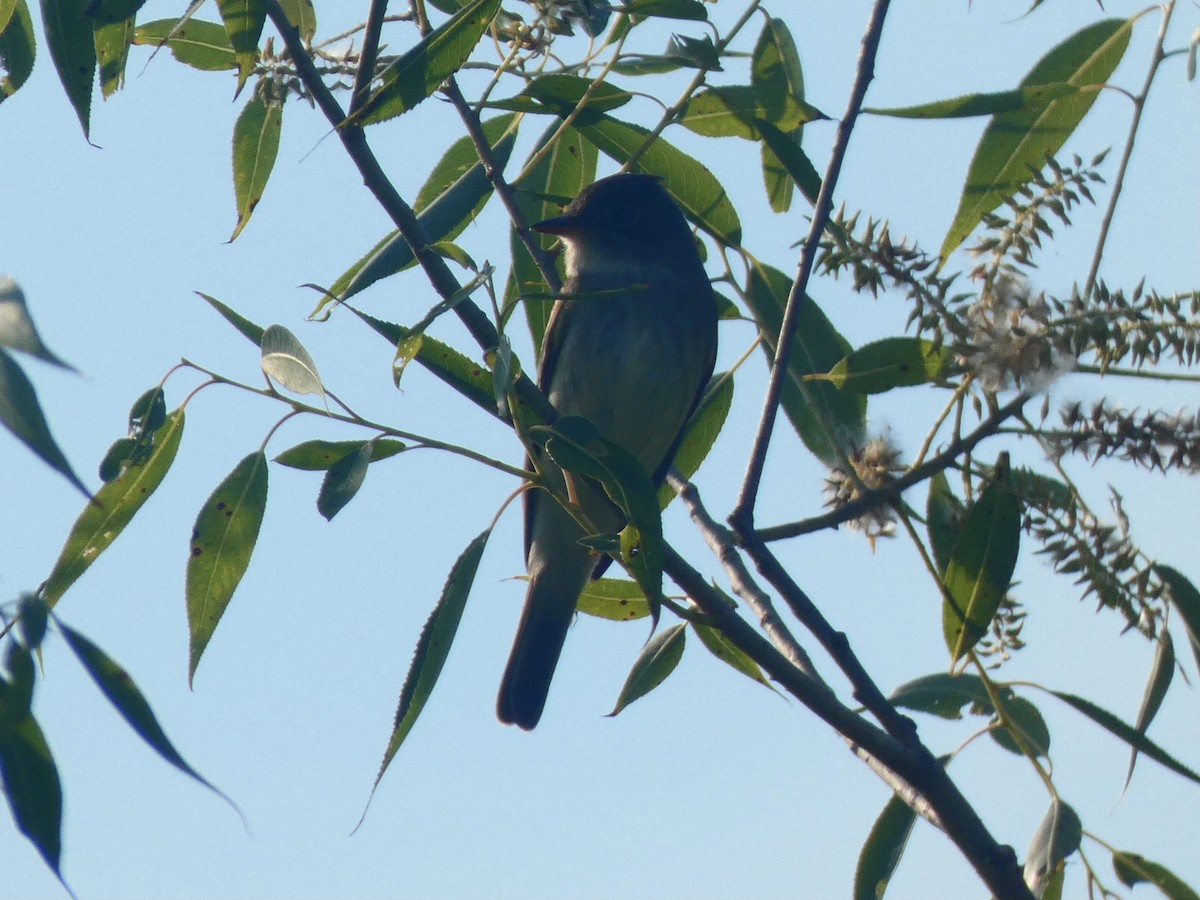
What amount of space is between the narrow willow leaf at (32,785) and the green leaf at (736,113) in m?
1.61

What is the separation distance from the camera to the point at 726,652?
8.80 feet

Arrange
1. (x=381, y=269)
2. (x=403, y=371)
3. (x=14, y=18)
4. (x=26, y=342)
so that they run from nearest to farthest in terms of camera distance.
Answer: (x=26, y=342), (x=403, y=371), (x=14, y=18), (x=381, y=269)

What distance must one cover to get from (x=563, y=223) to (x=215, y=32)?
1.57m

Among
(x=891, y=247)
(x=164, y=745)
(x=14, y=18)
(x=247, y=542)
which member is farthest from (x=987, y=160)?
(x=164, y=745)

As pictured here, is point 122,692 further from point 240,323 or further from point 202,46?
point 202,46

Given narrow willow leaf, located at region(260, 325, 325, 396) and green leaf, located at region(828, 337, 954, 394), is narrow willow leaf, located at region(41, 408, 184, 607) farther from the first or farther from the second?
green leaf, located at region(828, 337, 954, 394)

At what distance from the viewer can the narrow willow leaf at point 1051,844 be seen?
2254 millimetres

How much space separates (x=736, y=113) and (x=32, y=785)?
67.7 inches

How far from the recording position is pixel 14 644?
1.45 m

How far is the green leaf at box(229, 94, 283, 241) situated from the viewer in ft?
9.62

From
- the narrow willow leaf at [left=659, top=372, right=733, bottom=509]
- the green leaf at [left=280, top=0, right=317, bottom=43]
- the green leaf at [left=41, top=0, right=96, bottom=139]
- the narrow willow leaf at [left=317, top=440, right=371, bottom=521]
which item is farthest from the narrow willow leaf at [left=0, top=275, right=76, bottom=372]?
the narrow willow leaf at [left=659, top=372, right=733, bottom=509]

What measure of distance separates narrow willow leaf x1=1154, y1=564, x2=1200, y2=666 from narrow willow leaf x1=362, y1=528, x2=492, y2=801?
3.55 feet

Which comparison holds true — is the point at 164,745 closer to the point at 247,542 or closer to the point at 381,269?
the point at 247,542

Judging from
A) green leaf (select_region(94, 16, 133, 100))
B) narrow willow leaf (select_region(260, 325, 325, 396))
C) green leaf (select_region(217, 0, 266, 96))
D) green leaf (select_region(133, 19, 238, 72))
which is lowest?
narrow willow leaf (select_region(260, 325, 325, 396))
